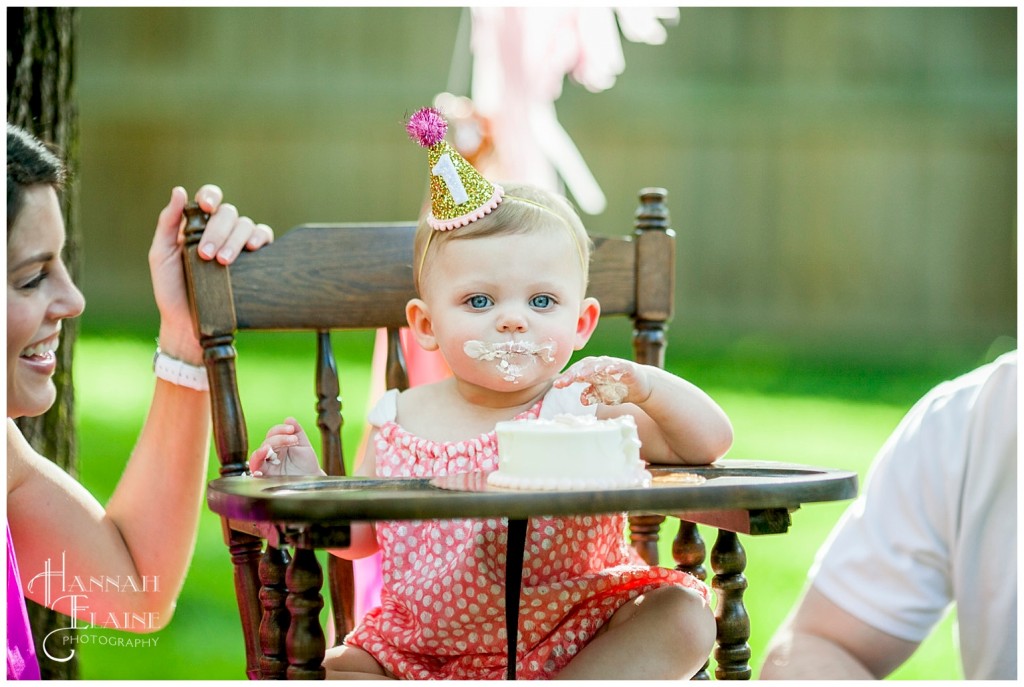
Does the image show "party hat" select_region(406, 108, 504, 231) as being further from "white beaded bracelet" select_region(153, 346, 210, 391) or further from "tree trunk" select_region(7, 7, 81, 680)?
"tree trunk" select_region(7, 7, 81, 680)

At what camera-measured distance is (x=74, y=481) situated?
1997 mm

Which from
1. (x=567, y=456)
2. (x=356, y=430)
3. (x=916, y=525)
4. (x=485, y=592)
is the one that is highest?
(x=567, y=456)

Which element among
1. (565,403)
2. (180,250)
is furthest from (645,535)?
(180,250)

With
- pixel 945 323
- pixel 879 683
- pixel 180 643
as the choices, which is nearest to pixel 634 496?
pixel 879 683

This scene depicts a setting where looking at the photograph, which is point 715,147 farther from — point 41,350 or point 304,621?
point 304,621

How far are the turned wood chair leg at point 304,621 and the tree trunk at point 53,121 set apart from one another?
1045mm

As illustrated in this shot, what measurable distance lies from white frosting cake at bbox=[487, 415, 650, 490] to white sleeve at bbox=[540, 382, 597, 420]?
30 centimetres

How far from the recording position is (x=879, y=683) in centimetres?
153

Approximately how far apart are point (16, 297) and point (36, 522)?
384mm

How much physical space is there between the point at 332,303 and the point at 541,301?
48cm

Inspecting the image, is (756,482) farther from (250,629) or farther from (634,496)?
(250,629)

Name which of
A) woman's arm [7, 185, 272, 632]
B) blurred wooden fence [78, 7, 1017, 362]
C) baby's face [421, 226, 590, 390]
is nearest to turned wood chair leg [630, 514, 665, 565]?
baby's face [421, 226, 590, 390]

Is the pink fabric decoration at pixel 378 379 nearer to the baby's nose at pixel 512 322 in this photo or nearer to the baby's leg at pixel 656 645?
the baby's nose at pixel 512 322

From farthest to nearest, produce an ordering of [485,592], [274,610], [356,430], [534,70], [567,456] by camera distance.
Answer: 1. [356,430]
2. [534,70]
3. [485,592]
4. [274,610]
5. [567,456]
